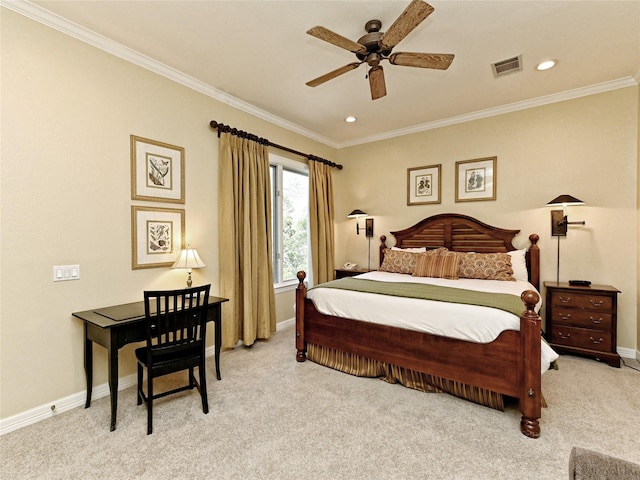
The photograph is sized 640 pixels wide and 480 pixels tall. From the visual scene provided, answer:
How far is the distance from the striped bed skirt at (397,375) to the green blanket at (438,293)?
65 cm

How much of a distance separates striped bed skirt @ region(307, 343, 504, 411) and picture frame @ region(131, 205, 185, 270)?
173 centimetres

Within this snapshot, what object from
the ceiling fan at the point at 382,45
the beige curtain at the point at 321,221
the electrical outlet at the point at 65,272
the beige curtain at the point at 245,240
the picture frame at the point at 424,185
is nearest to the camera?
the ceiling fan at the point at 382,45

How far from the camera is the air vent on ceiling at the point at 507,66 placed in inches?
117

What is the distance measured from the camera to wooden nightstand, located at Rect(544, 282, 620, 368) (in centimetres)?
315

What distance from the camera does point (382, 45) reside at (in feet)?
7.44

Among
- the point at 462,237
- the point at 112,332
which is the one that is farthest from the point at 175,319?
the point at 462,237

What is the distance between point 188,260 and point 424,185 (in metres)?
3.42

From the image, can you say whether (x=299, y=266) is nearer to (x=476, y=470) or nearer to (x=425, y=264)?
(x=425, y=264)

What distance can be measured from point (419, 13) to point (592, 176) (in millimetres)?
3077

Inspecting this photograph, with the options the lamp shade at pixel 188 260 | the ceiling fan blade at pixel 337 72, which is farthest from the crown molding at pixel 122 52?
the lamp shade at pixel 188 260

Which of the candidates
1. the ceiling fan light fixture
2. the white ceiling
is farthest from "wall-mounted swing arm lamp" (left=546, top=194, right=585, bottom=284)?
the ceiling fan light fixture

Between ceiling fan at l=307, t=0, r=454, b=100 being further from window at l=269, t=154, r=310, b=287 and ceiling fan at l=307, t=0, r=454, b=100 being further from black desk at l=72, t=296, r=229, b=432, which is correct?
black desk at l=72, t=296, r=229, b=432

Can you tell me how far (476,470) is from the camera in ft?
5.87

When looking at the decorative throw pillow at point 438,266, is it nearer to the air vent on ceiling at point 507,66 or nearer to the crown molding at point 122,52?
the air vent on ceiling at point 507,66
